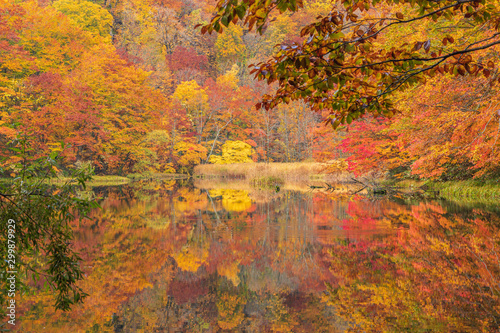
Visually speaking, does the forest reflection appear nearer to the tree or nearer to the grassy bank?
the tree

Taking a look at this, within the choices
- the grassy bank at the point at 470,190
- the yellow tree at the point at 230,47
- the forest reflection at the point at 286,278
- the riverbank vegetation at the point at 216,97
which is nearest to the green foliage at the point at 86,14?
the riverbank vegetation at the point at 216,97

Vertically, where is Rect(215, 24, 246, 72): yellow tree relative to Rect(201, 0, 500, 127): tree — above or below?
above

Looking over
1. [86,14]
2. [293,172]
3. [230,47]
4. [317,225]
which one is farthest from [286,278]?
[230,47]

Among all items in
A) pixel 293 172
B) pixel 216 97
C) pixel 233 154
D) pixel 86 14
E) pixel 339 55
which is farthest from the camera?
pixel 86 14

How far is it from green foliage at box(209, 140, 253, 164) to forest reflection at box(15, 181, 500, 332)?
28.3 m

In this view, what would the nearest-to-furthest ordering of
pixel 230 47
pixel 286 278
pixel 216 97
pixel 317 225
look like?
1. pixel 286 278
2. pixel 317 225
3. pixel 216 97
4. pixel 230 47

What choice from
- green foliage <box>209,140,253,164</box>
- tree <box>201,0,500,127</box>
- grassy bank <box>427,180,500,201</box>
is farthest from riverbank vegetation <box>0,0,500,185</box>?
grassy bank <box>427,180,500,201</box>

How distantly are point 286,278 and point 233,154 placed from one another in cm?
3236

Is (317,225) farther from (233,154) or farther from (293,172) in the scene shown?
(233,154)

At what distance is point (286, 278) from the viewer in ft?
13.8

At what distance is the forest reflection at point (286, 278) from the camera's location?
119 inches

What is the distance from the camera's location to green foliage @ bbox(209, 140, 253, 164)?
119 ft

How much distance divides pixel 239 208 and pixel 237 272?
6494 millimetres

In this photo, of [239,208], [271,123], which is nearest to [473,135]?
[239,208]
